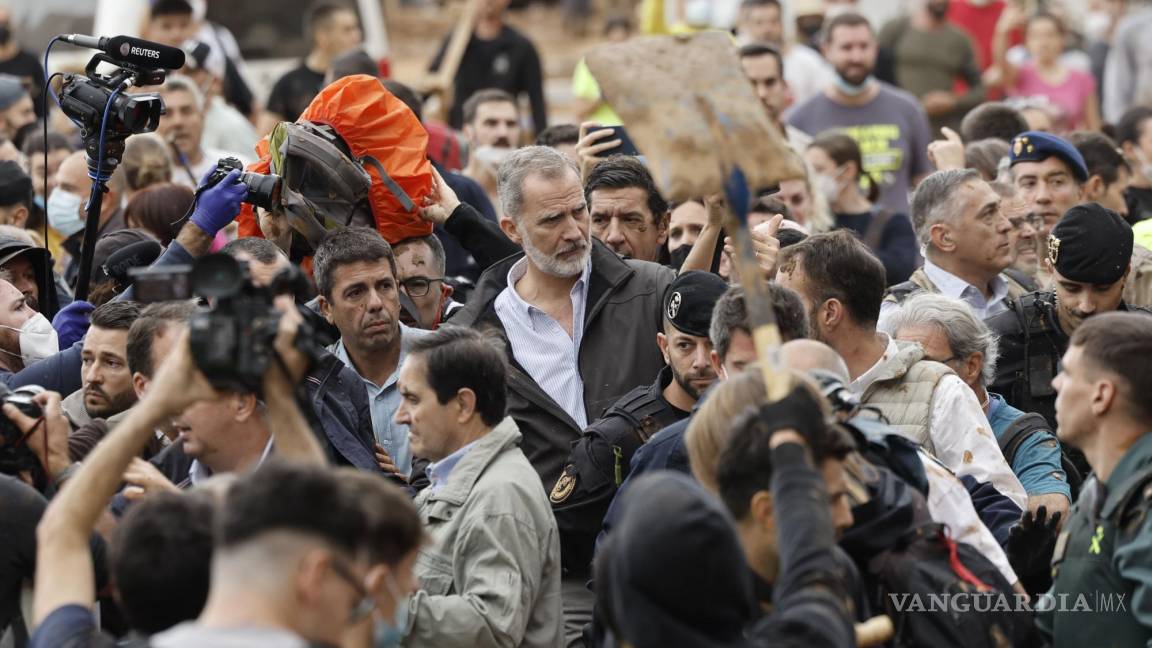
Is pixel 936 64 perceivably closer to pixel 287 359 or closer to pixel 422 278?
pixel 422 278

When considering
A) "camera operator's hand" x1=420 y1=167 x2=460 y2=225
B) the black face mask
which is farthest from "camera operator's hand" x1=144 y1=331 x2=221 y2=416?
the black face mask

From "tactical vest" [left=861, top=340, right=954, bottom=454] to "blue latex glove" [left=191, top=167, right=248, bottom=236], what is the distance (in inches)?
94.0

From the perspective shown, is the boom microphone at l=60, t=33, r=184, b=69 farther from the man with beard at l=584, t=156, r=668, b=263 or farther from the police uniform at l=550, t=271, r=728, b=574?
the police uniform at l=550, t=271, r=728, b=574

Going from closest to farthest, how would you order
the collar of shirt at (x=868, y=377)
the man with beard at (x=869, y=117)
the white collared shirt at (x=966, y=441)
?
the white collared shirt at (x=966, y=441) → the collar of shirt at (x=868, y=377) → the man with beard at (x=869, y=117)

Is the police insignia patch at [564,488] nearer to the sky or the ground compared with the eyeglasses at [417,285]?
Answer: nearer to the ground

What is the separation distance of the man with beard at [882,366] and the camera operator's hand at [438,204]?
168 centimetres

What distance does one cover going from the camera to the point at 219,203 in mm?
6012

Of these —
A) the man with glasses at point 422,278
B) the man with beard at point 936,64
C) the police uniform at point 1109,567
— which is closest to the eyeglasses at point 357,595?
the police uniform at point 1109,567

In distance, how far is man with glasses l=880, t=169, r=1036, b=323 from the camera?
7195 mm

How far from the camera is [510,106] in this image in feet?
32.6

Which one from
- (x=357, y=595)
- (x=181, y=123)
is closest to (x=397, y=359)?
(x=357, y=595)

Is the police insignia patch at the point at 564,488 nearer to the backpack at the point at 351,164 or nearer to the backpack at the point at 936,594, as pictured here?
the backpack at the point at 351,164

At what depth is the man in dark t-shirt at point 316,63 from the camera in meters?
11.0

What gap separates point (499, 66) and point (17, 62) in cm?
344
